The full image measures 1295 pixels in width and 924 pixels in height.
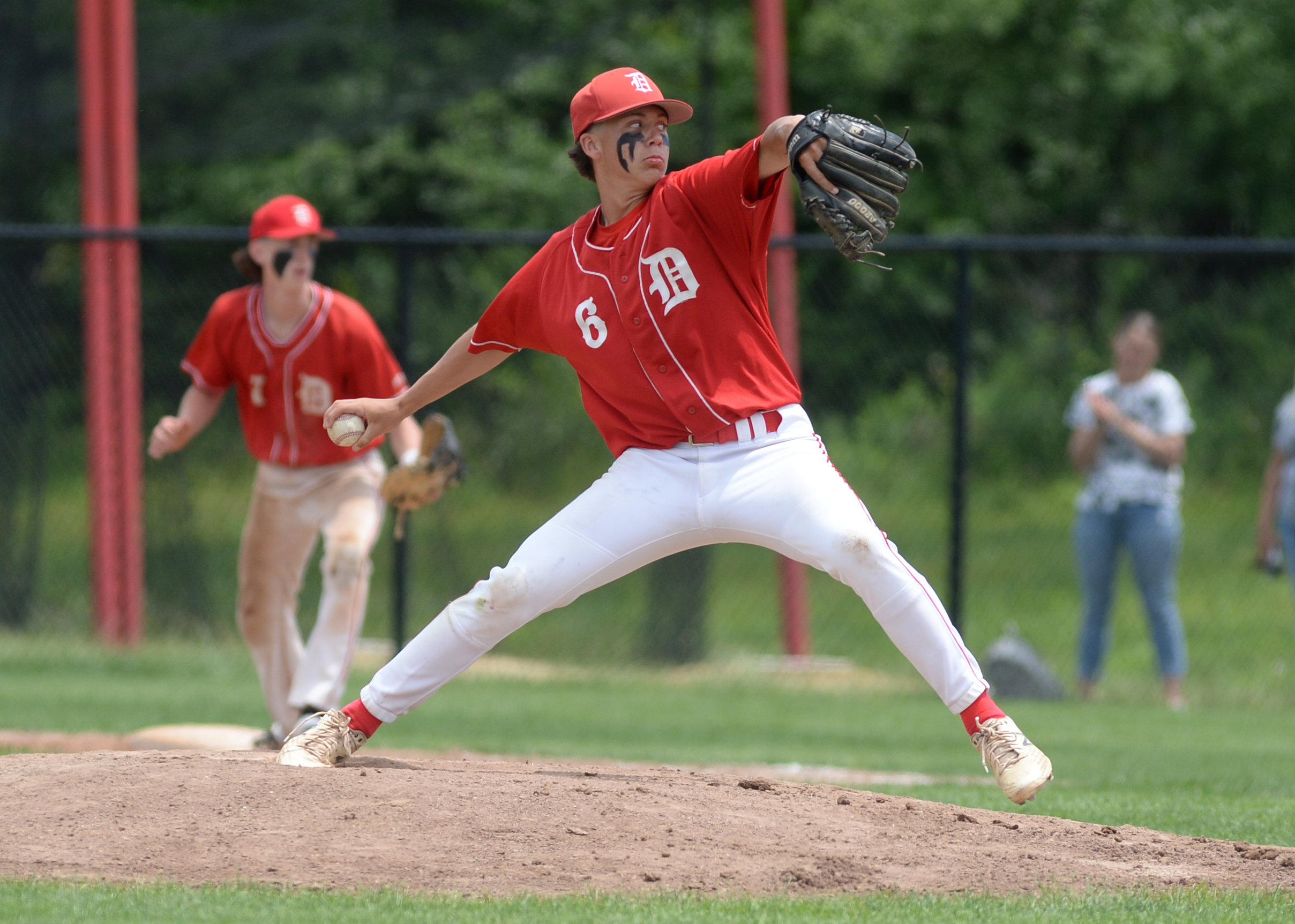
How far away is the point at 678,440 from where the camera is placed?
4.41m

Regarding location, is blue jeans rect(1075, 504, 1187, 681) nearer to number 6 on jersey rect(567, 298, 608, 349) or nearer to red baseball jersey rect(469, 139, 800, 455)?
red baseball jersey rect(469, 139, 800, 455)

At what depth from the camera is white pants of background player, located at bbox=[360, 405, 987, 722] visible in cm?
423

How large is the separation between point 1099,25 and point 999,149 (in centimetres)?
176

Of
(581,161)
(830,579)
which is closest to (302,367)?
(581,161)

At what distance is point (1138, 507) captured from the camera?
8828 mm

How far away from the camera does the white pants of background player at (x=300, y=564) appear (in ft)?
21.1

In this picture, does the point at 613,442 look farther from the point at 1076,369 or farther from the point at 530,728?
the point at 1076,369

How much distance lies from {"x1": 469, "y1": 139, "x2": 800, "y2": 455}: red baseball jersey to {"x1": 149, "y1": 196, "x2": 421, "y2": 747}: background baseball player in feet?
7.01

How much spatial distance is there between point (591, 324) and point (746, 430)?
0.55m

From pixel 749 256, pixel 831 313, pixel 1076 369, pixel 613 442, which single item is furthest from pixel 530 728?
pixel 1076 369

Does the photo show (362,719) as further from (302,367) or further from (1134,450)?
(1134,450)

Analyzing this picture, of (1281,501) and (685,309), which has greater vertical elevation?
(685,309)

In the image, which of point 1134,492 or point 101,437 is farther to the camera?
point 101,437

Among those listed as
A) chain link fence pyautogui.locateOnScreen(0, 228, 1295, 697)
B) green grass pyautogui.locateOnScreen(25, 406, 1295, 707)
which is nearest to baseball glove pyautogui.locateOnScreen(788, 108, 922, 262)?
chain link fence pyautogui.locateOnScreen(0, 228, 1295, 697)
